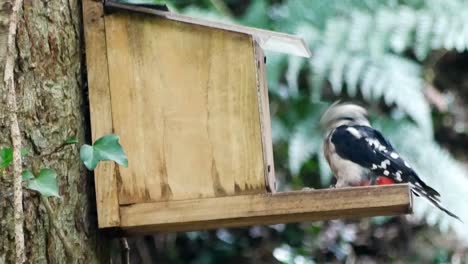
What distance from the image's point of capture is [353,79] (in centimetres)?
336

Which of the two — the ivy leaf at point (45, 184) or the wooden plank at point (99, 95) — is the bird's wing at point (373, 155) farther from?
the ivy leaf at point (45, 184)

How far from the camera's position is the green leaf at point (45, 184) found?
175 cm

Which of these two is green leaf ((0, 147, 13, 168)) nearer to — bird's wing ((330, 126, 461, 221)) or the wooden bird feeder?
the wooden bird feeder

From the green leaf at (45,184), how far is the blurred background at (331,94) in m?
1.56

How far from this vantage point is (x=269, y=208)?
194 centimetres

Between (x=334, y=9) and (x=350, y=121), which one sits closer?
(x=350, y=121)

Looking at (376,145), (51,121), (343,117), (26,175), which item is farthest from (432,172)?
(26,175)

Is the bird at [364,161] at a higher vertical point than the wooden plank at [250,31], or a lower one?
lower

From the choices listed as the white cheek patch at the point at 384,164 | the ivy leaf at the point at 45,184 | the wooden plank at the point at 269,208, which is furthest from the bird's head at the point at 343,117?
the ivy leaf at the point at 45,184

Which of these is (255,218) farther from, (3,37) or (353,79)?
(353,79)

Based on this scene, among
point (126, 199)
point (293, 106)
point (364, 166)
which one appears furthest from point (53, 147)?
point (293, 106)

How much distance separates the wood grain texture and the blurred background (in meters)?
1.25

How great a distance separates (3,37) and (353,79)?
1637 mm

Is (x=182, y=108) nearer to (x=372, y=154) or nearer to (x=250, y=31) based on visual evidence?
(x=250, y=31)
